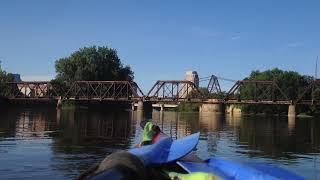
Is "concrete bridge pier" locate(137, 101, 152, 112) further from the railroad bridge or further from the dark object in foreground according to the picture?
the dark object in foreground

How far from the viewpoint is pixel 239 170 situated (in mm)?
15664

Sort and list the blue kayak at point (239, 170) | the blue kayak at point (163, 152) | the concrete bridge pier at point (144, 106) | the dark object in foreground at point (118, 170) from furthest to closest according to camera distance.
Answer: the concrete bridge pier at point (144, 106) < the blue kayak at point (163, 152) < the blue kayak at point (239, 170) < the dark object in foreground at point (118, 170)

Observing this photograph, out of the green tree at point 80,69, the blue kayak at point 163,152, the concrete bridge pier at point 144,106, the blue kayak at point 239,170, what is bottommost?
the blue kayak at point 239,170

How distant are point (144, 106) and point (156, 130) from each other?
6030 inches

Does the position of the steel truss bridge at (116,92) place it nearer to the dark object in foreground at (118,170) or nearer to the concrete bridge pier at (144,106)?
the concrete bridge pier at (144,106)

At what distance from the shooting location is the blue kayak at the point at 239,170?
46.4ft

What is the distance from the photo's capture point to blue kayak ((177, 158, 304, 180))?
46.4ft

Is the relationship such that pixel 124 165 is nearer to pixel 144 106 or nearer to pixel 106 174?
pixel 106 174

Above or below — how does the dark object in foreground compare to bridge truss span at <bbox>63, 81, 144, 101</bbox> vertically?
below

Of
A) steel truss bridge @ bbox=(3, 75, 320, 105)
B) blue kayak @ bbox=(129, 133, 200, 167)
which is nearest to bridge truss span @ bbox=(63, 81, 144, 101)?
steel truss bridge @ bbox=(3, 75, 320, 105)

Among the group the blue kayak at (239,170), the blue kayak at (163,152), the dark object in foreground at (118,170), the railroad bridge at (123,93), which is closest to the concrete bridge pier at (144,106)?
the railroad bridge at (123,93)

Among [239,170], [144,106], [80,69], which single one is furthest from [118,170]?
[80,69]

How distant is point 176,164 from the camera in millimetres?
18359

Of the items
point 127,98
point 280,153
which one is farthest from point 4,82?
point 280,153
